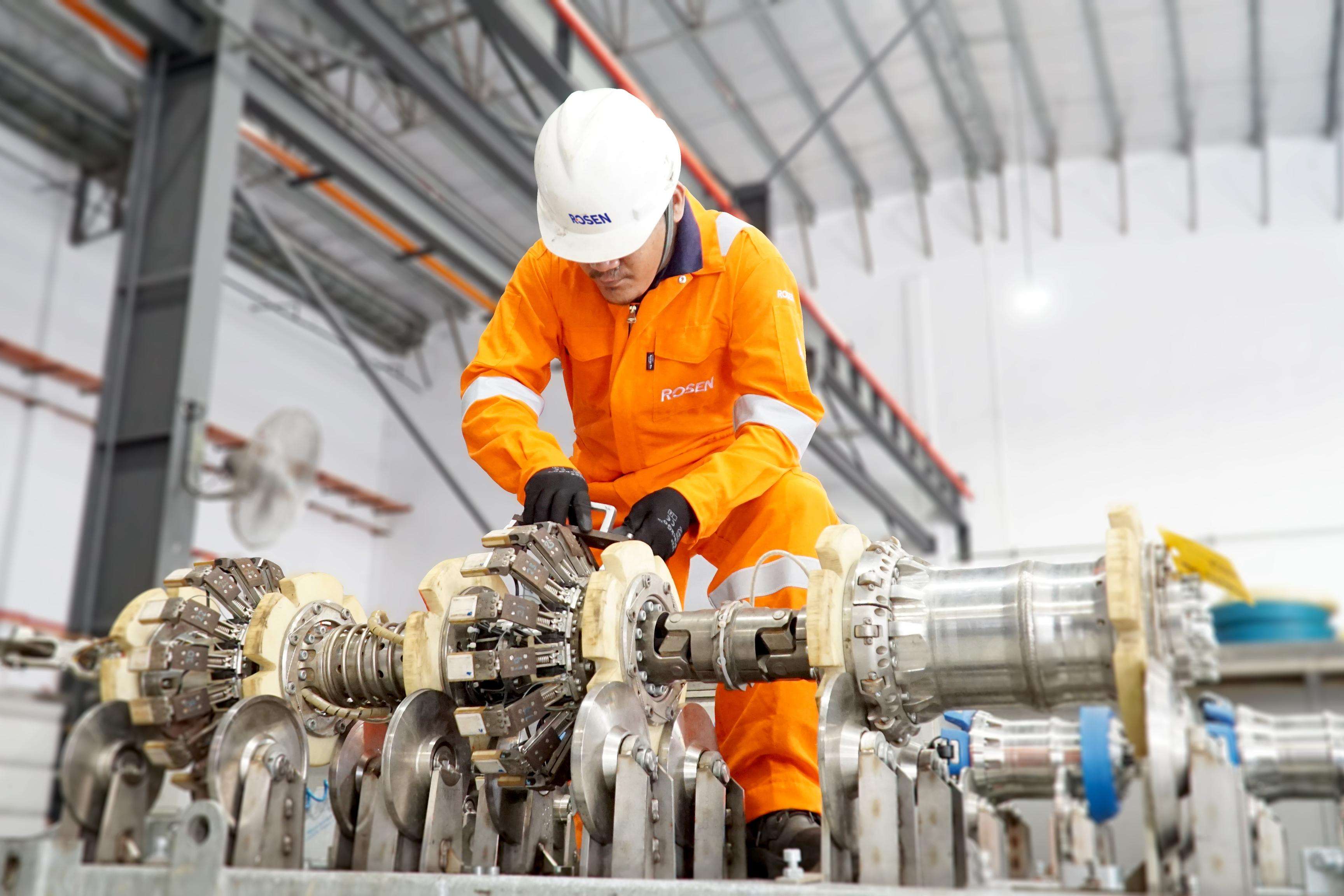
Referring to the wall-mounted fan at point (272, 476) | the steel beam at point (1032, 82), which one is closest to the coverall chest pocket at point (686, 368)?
the wall-mounted fan at point (272, 476)

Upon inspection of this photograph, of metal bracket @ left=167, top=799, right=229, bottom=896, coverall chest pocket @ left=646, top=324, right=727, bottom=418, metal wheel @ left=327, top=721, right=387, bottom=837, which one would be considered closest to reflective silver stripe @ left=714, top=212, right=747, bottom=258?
coverall chest pocket @ left=646, top=324, right=727, bottom=418

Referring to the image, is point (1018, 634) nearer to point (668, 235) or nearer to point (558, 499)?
point (558, 499)

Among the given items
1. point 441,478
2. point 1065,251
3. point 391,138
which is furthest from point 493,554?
point 441,478

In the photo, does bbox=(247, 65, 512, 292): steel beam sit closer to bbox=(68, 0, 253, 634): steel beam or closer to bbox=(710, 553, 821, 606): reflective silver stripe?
bbox=(68, 0, 253, 634): steel beam

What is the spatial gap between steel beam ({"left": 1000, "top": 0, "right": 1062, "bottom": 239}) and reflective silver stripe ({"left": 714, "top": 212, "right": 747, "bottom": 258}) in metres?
9.49

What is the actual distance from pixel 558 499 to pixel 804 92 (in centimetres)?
1056

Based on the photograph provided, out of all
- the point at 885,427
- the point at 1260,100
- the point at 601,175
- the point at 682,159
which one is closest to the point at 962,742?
the point at 601,175

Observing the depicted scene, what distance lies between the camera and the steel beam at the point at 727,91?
10.6m

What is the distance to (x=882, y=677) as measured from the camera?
4.80 feet

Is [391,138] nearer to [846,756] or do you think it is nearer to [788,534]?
[788,534]

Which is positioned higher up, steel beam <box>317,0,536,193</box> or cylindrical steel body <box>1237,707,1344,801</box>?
steel beam <box>317,0,536,193</box>

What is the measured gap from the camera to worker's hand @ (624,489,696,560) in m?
1.86

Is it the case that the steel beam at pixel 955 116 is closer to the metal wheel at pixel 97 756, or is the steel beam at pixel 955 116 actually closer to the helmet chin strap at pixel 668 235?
the helmet chin strap at pixel 668 235

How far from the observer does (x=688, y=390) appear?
89.7 inches
